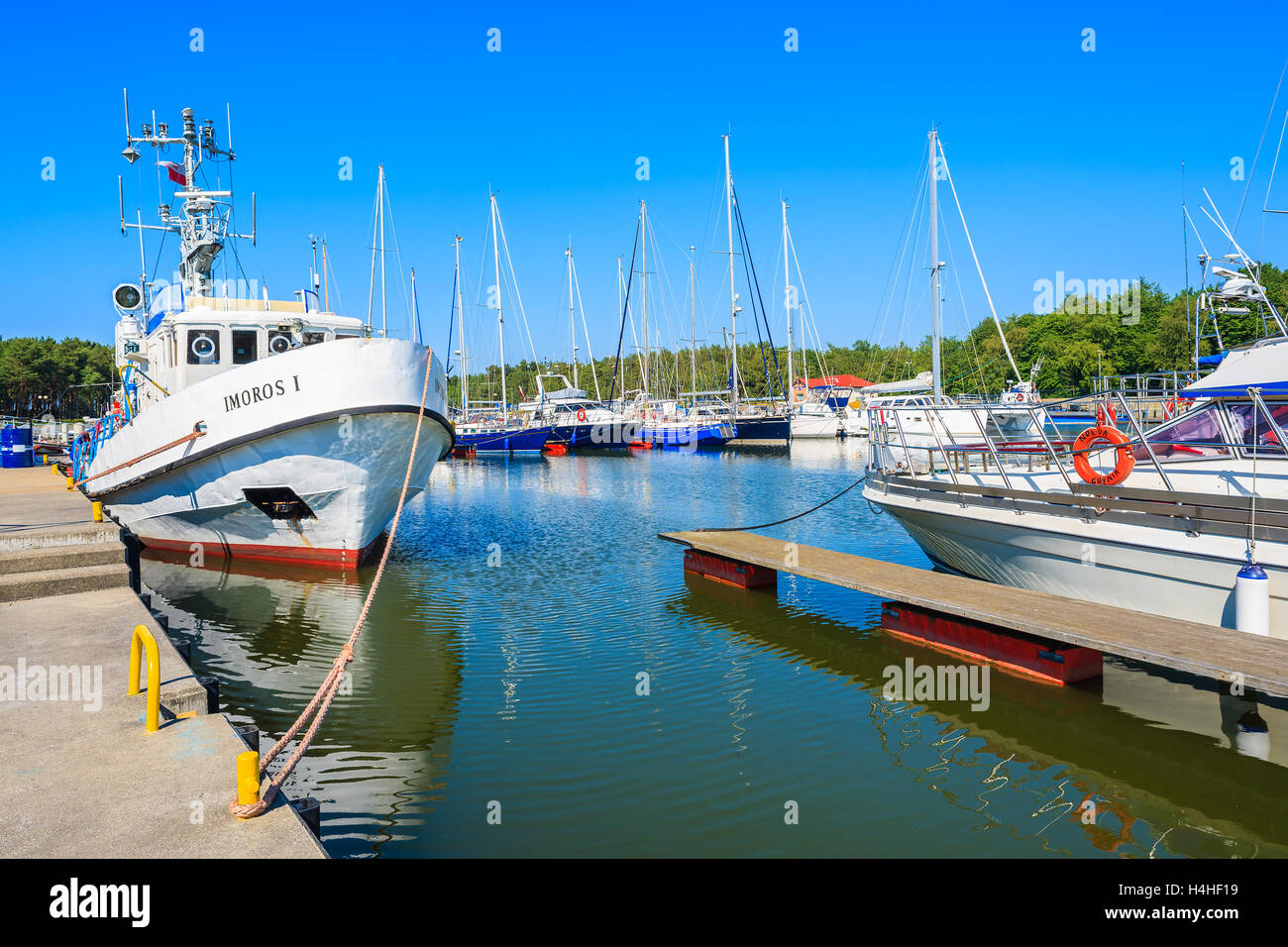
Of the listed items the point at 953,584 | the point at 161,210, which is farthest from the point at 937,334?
the point at 161,210

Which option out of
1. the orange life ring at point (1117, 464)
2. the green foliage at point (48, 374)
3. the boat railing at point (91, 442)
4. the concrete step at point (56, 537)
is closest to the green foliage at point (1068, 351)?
the green foliage at point (48, 374)

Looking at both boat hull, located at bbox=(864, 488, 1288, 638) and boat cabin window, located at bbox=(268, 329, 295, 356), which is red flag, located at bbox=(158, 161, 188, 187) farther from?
boat hull, located at bbox=(864, 488, 1288, 638)

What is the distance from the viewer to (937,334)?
27.8 metres

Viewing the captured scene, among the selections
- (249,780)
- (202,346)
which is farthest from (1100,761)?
(202,346)

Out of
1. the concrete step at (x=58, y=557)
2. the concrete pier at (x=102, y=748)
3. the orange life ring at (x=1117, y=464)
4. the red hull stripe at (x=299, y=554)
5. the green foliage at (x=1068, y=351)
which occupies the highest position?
the green foliage at (x=1068, y=351)

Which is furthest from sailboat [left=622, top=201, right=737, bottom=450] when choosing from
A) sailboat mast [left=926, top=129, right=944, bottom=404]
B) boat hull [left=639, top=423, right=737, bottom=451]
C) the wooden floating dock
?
the wooden floating dock

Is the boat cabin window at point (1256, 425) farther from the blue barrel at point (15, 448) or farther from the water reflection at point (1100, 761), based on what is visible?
the blue barrel at point (15, 448)

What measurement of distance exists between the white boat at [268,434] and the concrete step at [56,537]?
2983mm

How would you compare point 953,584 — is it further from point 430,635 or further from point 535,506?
point 535,506

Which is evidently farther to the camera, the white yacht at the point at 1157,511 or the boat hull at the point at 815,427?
the boat hull at the point at 815,427

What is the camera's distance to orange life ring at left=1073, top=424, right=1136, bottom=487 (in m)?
9.59

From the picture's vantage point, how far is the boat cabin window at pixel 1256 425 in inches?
392

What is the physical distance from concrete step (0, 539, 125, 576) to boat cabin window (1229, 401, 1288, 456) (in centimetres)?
1383
